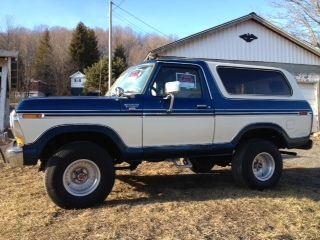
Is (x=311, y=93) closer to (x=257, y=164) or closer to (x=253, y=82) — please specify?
(x=253, y=82)

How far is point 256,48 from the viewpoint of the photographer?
63.2ft

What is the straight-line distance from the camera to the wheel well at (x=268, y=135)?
8.19 meters

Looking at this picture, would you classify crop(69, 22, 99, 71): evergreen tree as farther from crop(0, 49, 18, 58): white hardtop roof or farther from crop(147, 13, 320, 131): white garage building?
crop(0, 49, 18, 58): white hardtop roof

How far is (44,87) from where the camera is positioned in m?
61.2

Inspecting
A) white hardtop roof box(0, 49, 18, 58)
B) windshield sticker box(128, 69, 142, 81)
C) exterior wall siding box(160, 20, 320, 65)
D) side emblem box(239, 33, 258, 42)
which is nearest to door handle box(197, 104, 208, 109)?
windshield sticker box(128, 69, 142, 81)

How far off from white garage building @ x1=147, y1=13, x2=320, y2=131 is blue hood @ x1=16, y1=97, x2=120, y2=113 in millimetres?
10791

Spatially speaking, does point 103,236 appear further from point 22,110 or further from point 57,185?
point 22,110

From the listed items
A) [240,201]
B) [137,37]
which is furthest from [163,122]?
[137,37]

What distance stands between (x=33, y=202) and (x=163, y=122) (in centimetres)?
218

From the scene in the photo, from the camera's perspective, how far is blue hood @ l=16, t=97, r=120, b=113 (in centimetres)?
638

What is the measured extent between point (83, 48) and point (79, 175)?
2395 inches

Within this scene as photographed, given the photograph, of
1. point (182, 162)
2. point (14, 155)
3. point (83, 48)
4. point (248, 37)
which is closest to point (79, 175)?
point (14, 155)

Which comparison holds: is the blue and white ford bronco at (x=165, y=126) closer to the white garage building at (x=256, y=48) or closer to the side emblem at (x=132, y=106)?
the side emblem at (x=132, y=106)

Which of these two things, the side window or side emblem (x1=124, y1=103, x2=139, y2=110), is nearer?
side emblem (x1=124, y1=103, x2=139, y2=110)
